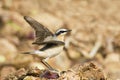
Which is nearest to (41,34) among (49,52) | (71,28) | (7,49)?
(49,52)

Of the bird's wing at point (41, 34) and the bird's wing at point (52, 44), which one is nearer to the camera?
the bird's wing at point (52, 44)

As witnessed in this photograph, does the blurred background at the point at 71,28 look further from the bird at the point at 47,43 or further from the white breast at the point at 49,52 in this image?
the white breast at the point at 49,52

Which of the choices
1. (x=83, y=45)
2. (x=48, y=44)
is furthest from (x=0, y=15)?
(x=48, y=44)

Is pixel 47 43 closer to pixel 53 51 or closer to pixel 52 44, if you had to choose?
pixel 52 44

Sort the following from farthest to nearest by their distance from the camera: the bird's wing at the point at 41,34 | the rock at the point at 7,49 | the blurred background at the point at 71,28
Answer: the blurred background at the point at 71,28 < the rock at the point at 7,49 < the bird's wing at the point at 41,34

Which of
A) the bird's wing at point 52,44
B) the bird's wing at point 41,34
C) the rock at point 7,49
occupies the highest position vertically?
the rock at point 7,49

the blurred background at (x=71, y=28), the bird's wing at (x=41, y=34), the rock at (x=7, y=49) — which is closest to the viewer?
the bird's wing at (x=41, y=34)

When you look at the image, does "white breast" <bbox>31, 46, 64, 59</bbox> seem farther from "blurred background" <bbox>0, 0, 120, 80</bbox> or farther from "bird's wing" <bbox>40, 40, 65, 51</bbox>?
"blurred background" <bbox>0, 0, 120, 80</bbox>

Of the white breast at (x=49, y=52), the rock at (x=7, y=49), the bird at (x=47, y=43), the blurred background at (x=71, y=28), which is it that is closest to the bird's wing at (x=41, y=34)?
the bird at (x=47, y=43)
